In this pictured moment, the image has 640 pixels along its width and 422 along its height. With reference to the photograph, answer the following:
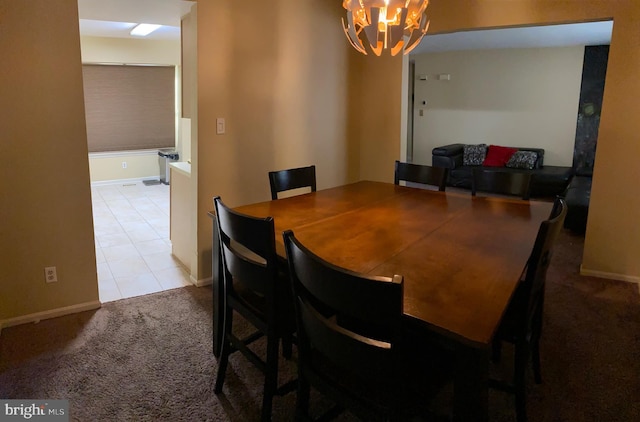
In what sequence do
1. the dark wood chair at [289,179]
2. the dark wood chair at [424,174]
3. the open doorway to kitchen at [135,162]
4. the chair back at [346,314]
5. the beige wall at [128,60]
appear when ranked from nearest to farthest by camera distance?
the chair back at [346,314]
the dark wood chair at [289,179]
the dark wood chair at [424,174]
the open doorway to kitchen at [135,162]
the beige wall at [128,60]

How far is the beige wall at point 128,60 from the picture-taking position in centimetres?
680

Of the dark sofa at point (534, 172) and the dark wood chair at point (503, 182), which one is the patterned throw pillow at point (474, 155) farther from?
the dark wood chair at point (503, 182)

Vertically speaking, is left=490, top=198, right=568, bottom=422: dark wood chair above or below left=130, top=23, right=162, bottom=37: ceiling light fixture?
below

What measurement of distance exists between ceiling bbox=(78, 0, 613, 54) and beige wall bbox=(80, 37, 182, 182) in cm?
22

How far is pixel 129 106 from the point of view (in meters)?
7.39

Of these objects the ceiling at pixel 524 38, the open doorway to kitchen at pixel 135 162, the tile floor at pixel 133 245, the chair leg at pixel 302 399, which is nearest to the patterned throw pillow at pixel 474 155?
the ceiling at pixel 524 38

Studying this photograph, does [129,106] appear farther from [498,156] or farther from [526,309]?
[526,309]

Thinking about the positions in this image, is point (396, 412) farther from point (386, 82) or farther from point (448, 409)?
point (386, 82)

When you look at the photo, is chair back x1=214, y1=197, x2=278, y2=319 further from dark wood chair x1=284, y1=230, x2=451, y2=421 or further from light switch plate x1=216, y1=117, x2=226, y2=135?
light switch plate x1=216, y1=117, x2=226, y2=135

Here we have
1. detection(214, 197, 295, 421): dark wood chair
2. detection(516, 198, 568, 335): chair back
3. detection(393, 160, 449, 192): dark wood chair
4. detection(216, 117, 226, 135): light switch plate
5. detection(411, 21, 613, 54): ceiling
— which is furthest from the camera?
detection(411, 21, 613, 54): ceiling

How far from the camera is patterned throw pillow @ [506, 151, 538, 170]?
270 inches

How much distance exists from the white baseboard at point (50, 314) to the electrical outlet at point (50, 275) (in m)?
0.20

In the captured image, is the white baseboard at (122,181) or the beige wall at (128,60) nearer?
the beige wall at (128,60)

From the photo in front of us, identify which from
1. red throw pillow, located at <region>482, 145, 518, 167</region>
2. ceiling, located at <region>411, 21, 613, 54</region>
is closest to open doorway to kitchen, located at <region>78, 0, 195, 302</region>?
ceiling, located at <region>411, 21, 613, 54</region>
